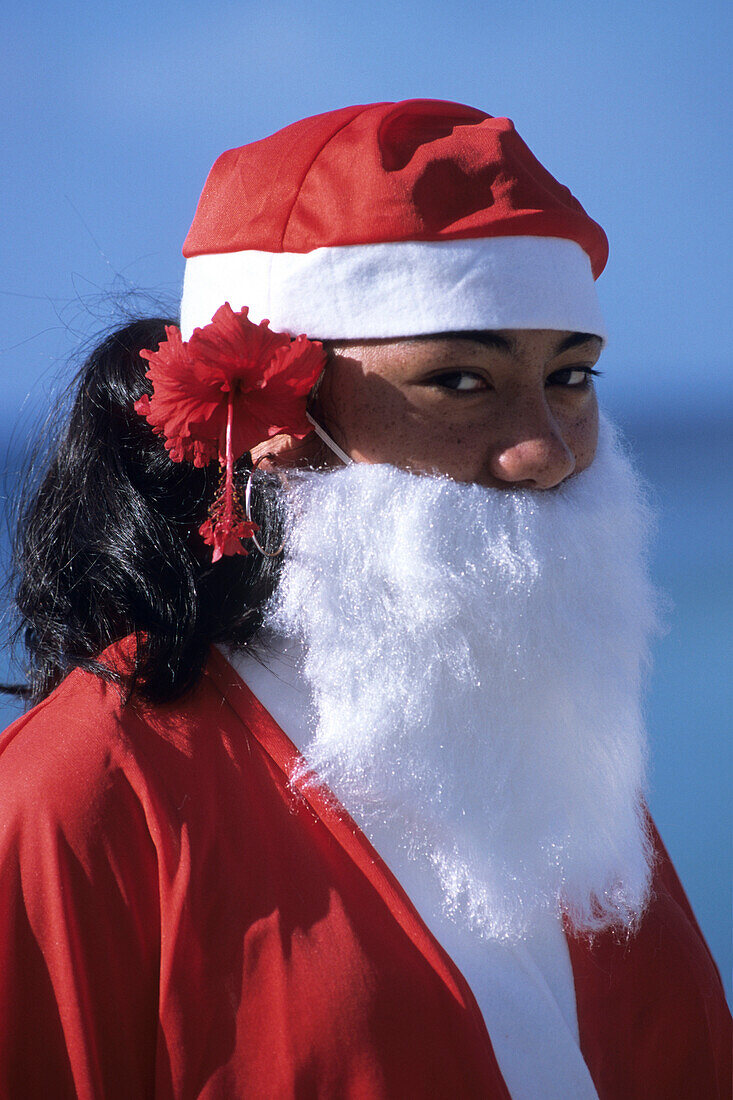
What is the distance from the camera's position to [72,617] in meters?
1.22

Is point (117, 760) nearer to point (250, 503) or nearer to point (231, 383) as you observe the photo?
point (250, 503)

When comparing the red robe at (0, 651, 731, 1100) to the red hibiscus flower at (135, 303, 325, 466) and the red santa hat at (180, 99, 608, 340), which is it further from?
the red santa hat at (180, 99, 608, 340)

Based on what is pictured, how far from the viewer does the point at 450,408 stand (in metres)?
1.11

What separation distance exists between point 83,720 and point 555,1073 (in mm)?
633

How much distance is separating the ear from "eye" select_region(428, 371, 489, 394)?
0.16m

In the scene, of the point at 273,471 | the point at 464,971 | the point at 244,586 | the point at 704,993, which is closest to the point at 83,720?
the point at 244,586

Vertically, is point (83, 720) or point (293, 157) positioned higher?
point (293, 157)

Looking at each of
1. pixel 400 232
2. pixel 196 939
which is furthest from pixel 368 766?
pixel 400 232

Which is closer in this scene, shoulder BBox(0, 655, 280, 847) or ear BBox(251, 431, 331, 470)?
shoulder BBox(0, 655, 280, 847)

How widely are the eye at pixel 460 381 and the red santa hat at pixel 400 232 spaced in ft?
0.17

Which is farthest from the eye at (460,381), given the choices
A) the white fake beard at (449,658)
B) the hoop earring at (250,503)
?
the hoop earring at (250,503)

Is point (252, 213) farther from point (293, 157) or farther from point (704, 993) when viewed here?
point (704, 993)

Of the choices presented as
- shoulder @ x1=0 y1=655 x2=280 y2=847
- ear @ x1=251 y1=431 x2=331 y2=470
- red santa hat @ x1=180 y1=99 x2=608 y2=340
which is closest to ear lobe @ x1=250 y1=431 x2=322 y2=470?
ear @ x1=251 y1=431 x2=331 y2=470

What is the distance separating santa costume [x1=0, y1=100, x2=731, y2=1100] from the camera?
98 centimetres
